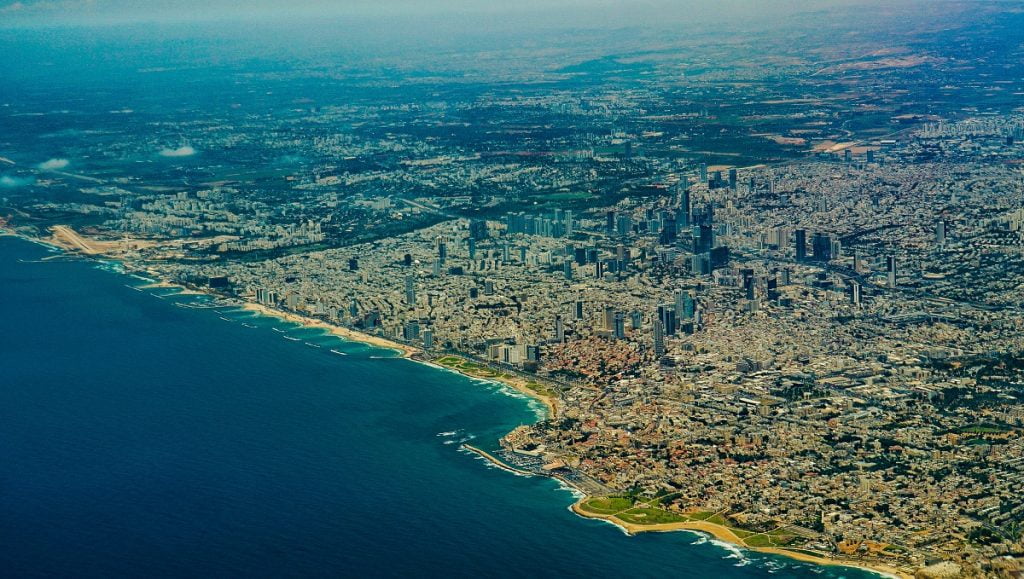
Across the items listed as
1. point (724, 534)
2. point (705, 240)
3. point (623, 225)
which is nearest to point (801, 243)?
point (705, 240)

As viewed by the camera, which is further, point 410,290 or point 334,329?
point 410,290

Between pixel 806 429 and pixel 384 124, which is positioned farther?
pixel 384 124

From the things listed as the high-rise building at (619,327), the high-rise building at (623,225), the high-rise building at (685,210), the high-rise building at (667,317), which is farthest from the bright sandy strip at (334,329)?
the high-rise building at (685,210)

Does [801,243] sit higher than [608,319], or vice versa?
[801,243]

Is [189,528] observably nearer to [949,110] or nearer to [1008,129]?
[1008,129]

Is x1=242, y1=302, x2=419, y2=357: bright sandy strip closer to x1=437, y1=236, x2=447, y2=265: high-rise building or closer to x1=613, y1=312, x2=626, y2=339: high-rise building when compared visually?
x1=613, y1=312, x2=626, y2=339: high-rise building

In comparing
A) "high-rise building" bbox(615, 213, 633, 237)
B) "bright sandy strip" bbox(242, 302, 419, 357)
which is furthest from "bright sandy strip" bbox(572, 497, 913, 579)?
"high-rise building" bbox(615, 213, 633, 237)

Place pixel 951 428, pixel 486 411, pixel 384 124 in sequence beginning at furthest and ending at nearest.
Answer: pixel 384 124 → pixel 486 411 → pixel 951 428

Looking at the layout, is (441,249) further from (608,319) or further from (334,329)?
(608,319)

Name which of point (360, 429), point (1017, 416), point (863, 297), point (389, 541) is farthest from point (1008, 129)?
point (389, 541)
